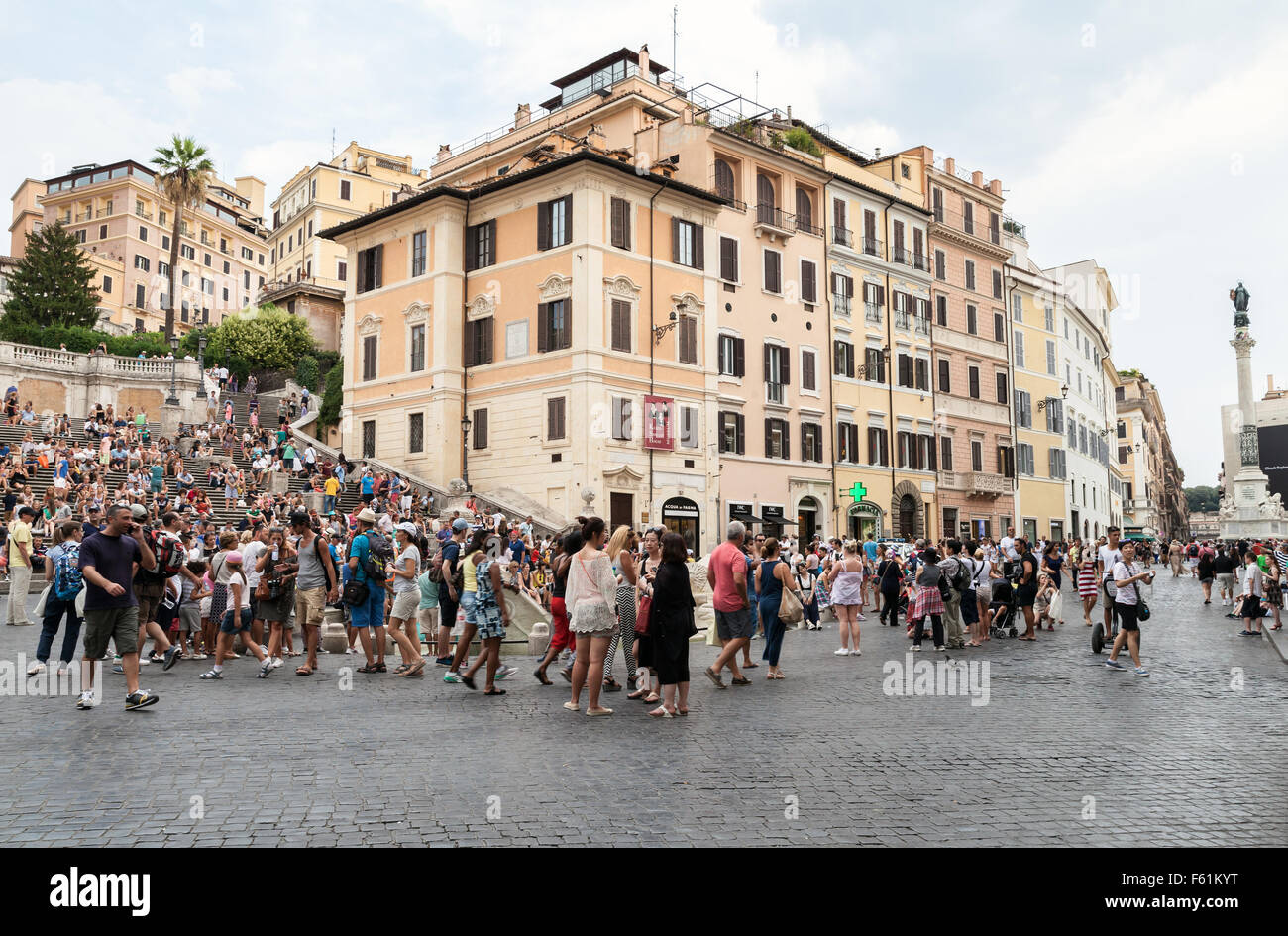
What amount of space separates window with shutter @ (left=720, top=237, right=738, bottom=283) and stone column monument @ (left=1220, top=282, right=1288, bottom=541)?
30.6 metres

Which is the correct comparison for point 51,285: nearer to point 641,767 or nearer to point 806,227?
point 806,227

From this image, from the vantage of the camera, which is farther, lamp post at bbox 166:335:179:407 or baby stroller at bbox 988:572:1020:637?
lamp post at bbox 166:335:179:407

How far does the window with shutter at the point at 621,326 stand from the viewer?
3381 cm

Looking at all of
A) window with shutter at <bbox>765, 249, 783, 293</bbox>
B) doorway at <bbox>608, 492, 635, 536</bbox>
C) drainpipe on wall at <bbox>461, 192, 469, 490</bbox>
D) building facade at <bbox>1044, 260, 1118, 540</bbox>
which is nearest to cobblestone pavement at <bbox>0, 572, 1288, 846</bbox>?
doorway at <bbox>608, 492, 635, 536</bbox>

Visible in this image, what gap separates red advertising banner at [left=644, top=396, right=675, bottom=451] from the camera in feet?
111

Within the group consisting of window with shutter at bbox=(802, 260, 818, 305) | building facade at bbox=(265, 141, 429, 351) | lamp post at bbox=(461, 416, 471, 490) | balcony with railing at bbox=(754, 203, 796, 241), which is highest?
building facade at bbox=(265, 141, 429, 351)

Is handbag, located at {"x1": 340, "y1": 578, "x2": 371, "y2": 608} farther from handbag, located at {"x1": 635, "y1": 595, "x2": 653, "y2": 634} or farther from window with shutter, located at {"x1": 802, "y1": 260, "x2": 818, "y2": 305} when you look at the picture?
window with shutter, located at {"x1": 802, "y1": 260, "x2": 818, "y2": 305}

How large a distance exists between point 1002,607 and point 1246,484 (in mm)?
45225

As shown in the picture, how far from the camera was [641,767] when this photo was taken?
718cm

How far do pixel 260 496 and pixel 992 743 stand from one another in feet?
80.0

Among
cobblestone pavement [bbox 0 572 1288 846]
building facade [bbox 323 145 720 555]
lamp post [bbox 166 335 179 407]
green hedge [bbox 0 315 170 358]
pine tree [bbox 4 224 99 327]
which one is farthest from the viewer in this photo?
pine tree [bbox 4 224 99 327]

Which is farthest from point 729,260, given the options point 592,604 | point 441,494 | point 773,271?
point 592,604
